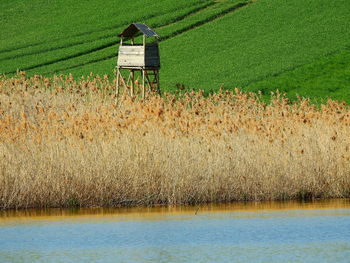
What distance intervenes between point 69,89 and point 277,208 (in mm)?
11108

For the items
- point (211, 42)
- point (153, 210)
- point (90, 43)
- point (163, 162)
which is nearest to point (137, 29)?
point (211, 42)

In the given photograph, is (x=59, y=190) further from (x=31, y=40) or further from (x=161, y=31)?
(x=31, y=40)

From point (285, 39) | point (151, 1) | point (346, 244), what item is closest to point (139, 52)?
point (285, 39)

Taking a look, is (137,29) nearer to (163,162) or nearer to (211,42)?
(211,42)

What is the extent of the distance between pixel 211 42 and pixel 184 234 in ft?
139

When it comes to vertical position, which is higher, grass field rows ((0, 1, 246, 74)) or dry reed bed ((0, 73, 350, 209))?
grass field rows ((0, 1, 246, 74))

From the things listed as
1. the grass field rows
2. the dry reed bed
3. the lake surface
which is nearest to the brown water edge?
the lake surface

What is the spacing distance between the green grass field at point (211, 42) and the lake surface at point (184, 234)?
85.2 ft

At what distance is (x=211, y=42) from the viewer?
57594mm

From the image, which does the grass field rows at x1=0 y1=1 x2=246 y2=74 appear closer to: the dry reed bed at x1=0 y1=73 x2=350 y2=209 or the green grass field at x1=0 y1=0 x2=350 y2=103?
the green grass field at x1=0 y1=0 x2=350 y2=103

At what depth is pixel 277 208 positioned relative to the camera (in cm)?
1870

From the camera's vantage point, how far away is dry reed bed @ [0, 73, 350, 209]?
62.7ft

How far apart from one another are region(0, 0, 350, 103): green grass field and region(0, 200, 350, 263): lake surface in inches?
1022

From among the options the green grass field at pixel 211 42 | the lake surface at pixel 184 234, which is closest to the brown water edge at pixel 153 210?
the lake surface at pixel 184 234
